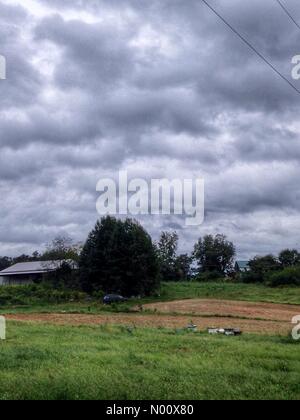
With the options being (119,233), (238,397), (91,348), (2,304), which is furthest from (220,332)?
(119,233)

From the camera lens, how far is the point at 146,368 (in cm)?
1041

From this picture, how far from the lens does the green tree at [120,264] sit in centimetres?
4894

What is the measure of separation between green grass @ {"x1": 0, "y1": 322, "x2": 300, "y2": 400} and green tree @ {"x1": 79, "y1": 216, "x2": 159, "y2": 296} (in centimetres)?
3307

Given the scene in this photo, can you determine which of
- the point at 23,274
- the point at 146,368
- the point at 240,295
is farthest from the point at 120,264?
the point at 146,368

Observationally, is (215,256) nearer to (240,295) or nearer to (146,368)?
(240,295)

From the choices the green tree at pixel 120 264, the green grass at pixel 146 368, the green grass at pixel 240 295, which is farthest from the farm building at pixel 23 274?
the green grass at pixel 146 368

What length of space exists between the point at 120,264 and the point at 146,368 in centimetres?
3897

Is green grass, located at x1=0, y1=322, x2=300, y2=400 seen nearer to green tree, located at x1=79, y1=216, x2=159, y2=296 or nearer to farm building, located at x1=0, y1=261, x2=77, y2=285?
green tree, located at x1=79, y1=216, x2=159, y2=296

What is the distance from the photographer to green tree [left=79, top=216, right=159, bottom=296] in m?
48.9

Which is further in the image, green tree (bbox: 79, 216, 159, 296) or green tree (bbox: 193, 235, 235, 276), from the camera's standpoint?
green tree (bbox: 193, 235, 235, 276)

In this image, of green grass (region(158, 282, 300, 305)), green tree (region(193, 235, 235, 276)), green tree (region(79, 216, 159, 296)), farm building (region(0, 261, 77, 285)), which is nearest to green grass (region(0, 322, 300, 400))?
green grass (region(158, 282, 300, 305))

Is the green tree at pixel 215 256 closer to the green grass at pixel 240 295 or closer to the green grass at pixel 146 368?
the green grass at pixel 240 295

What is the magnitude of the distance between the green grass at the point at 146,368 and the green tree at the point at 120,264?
1302 inches
